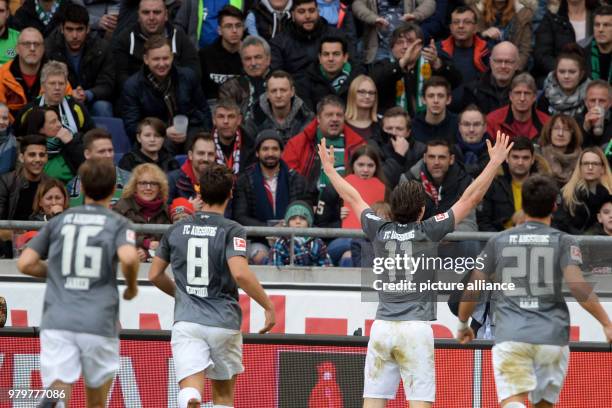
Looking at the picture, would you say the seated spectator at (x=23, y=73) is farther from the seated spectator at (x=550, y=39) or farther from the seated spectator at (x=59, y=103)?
the seated spectator at (x=550, y=39)

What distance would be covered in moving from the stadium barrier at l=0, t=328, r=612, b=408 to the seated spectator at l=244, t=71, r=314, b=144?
3.69m

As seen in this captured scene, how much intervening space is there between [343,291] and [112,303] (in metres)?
3.99

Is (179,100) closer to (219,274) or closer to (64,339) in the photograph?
(219,274)

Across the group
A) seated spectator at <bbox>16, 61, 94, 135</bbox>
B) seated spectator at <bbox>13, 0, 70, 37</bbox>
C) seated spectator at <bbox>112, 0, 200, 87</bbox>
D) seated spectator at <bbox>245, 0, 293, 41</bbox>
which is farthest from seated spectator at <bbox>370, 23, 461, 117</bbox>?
seated spectator at <bbox>13, 0, 70, 37</bbox>

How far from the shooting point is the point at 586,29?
17125mm

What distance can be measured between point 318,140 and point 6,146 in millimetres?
3229

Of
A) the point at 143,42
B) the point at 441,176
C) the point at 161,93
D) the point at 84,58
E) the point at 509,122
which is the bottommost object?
the point at 441,176

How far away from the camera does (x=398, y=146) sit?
14.9 m

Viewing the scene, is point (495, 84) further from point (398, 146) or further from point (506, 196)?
point (506, 196)

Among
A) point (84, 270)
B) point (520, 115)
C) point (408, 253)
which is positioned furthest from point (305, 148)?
point (84, 270)

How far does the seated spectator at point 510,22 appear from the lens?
16.8m

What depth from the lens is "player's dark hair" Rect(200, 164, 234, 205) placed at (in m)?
10.5

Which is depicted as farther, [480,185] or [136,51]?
[136,51]

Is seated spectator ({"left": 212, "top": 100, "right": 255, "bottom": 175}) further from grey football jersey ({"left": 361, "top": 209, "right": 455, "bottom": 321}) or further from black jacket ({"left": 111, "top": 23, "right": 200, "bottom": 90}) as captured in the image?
grey football jersey ({"left": 361, "top": 209, "right": 455, "bottom": 321})
